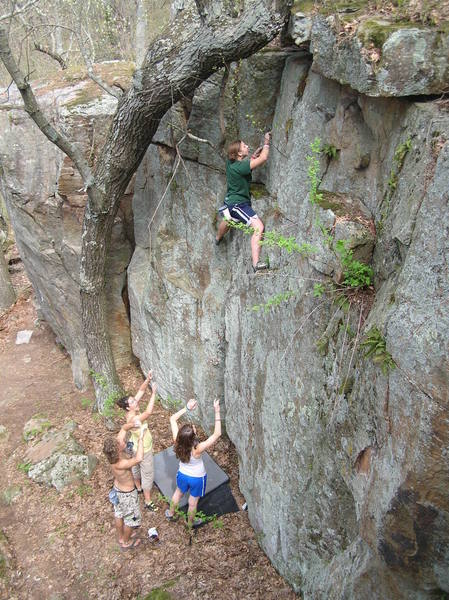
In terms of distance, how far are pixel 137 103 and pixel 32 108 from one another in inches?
62.9

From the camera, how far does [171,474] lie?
25.9 ft

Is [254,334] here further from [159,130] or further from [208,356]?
[159,130]

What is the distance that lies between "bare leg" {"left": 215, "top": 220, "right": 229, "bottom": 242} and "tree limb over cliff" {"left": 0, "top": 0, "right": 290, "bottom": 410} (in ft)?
6.11

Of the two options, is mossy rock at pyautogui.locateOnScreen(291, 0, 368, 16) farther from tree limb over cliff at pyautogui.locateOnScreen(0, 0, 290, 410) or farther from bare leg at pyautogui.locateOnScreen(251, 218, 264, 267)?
bare leg at pyautogui.locateOnScreen(251, 218, 264, 267)

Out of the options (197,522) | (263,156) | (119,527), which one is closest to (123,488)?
(119,527)

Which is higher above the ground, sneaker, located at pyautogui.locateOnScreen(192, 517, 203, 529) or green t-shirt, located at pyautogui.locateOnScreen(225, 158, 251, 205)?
green t-shirt, located at pyautogui.locateOnScreen(225, 158, 251, 205)

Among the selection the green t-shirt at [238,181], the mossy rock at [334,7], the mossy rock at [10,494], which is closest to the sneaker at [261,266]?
the green t-shirt at [238,181]

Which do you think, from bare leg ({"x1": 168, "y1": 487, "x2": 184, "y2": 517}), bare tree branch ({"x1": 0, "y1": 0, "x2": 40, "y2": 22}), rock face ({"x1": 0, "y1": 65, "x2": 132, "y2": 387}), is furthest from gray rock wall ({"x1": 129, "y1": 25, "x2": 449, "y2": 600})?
bare tree branch ({"x1": 0, "y1": 0, "x2": 40, "y2": 22})

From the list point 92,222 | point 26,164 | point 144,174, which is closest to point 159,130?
point 144,174

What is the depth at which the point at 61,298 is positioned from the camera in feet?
35.8

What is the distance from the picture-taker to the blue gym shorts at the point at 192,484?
6.72 metres

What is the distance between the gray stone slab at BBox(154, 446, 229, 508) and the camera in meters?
7.57

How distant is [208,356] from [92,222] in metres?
3.14

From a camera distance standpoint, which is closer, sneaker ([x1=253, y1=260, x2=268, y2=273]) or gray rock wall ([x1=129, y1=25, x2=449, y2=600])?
gray rock wall ([x1=129, y1=25, x2=449, y2=600])
